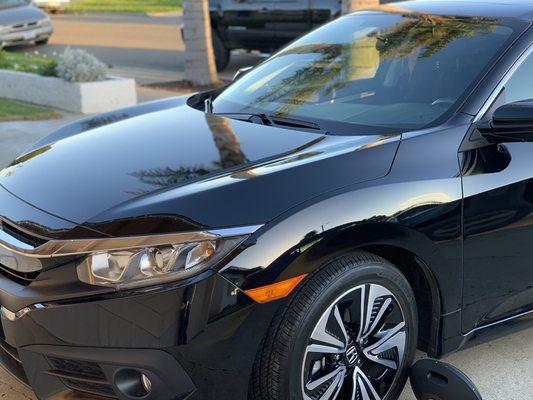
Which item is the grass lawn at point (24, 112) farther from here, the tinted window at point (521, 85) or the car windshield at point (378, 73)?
the tinted window at point (521, 85)

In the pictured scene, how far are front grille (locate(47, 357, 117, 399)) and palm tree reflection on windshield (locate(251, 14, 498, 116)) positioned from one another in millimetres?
1712

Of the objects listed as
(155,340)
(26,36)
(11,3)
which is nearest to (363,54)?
(155,340)

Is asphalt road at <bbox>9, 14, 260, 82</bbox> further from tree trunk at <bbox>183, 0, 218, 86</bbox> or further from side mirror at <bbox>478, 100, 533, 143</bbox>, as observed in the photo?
side mirror at <bbox>478, 100, 533, 143</bbox>

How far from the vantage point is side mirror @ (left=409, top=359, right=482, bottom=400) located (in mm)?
2871

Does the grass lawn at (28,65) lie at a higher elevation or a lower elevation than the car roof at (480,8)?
lower

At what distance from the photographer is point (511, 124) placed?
10.0ft

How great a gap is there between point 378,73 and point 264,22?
947 centimetres

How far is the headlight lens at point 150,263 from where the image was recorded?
2510mm

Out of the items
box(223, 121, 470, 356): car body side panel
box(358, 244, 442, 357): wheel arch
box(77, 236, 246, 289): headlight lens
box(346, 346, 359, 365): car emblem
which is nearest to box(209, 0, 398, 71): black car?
box(223, 121, 470, 356): car body side panel

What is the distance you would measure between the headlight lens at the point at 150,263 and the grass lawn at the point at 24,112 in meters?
6.96

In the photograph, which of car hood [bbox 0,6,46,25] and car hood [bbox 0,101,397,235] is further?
car hood [bbox 0,6,46,25]

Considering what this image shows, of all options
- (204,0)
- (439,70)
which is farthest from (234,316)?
(204,0)

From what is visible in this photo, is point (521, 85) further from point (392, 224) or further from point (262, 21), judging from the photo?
point (262, 21)

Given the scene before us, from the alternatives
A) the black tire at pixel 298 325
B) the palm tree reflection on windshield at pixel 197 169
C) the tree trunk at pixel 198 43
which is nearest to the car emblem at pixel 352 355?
the black tire at pixel 298 325
